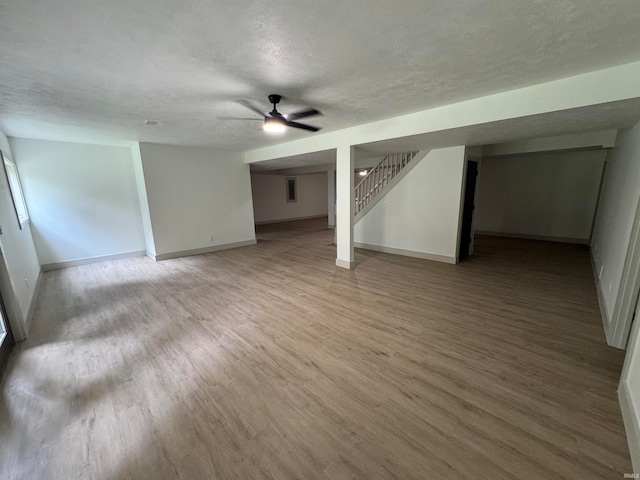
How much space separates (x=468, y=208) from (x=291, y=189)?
814 centimetres

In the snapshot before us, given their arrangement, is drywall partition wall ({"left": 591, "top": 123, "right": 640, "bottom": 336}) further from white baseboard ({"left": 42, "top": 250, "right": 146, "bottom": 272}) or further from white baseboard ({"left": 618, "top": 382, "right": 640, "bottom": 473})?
Result: white baseboard ({"left": 42, "top": 250, "right": 146, "bottom": 272})

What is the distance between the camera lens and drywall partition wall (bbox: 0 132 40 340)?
266 centimetres

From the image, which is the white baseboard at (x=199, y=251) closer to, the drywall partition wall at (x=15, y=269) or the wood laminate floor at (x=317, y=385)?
the wood laminate floor at (x=317, y=385)

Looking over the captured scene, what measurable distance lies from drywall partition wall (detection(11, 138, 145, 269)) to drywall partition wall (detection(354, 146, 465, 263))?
5.80m

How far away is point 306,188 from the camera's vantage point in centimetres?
1240

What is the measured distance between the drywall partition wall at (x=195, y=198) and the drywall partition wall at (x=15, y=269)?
6.40 ft

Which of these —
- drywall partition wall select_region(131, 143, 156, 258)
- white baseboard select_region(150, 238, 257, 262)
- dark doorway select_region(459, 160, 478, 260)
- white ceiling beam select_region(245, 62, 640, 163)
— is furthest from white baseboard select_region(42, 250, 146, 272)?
dark doorway select_region(459, 160, 478, 260)

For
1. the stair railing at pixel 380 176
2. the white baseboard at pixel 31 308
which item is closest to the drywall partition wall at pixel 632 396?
the stair railing at pixel 380 176

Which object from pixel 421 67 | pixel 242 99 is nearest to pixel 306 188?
pixel 242 99

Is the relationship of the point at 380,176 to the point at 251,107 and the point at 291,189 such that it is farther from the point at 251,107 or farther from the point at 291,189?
the point at 291,189

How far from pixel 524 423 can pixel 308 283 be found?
3024mm

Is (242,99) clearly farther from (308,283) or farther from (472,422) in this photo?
(472,422)

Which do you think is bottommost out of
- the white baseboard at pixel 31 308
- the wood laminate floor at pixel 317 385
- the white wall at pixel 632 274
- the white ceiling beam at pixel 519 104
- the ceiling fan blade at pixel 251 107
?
the wood laminate floor at pixel 317 385

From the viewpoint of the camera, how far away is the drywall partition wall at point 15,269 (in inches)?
105
